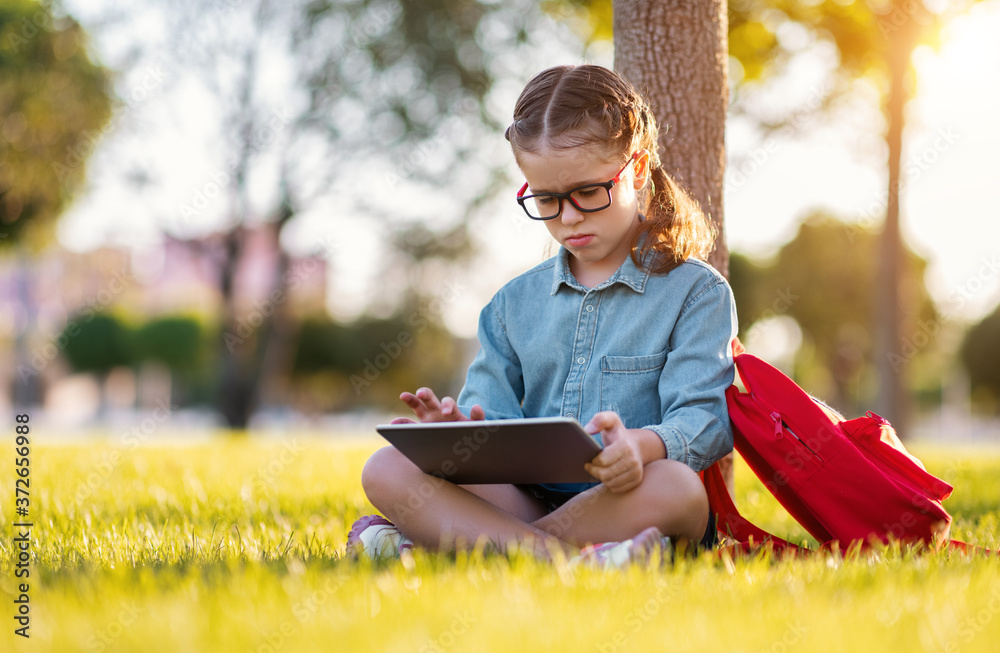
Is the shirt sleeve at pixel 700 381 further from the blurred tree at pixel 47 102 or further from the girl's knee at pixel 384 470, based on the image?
the blurred tree at pixel 47 102

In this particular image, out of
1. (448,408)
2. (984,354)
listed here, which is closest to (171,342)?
(984,354)

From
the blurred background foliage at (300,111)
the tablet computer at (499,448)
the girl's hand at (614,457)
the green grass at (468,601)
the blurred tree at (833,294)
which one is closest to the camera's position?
the green grass at (468,601)

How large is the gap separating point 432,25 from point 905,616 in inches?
457

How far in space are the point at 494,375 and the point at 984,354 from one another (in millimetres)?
38076

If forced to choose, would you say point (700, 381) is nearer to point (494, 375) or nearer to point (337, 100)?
point (494, 375)

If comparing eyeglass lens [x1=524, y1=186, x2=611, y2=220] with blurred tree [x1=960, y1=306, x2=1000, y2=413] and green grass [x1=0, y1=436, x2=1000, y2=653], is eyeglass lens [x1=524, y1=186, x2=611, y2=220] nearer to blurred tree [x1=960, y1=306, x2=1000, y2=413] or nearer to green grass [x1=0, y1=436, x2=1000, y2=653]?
green grass [x1=0, y1=436, x2=1000, y2=653]

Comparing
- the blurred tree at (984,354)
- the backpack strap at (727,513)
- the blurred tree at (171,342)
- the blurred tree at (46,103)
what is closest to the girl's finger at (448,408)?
the backpack strap at (727,513)

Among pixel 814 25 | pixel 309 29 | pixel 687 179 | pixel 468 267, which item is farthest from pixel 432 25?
pixel 687 179

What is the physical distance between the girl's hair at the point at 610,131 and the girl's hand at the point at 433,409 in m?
0.73

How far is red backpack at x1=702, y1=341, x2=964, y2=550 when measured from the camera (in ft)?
7.75

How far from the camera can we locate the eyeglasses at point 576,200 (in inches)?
98.0

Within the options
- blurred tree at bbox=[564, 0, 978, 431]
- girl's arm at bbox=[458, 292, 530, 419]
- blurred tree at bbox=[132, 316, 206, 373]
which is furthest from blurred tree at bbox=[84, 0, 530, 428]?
blurred tree at bbox=[132, 316, 206, 373]

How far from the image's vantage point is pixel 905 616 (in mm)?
1586

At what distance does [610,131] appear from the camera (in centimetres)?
252
